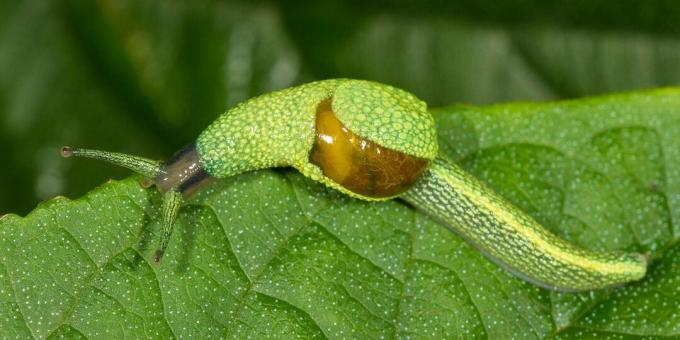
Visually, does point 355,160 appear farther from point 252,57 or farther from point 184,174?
point 252,57

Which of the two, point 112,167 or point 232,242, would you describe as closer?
point 232,242

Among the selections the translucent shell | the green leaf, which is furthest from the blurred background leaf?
the translucent shell

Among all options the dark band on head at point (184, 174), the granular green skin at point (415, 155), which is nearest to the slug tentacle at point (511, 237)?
the granular green skin at point (415, 155)

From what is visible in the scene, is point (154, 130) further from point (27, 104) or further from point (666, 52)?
point (666, 52)

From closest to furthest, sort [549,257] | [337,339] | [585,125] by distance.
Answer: [337,339] → [549,257] → [585,125]

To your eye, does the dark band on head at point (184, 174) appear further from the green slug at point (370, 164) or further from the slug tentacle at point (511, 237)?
the slug tentacle at point (511, 237)

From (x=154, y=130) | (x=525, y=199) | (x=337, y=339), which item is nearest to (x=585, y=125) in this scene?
(x=525, y=199)
